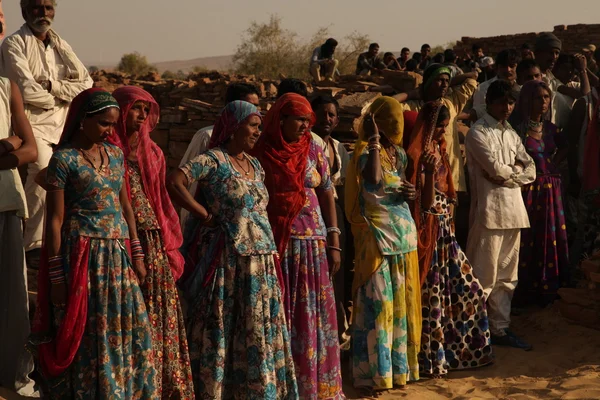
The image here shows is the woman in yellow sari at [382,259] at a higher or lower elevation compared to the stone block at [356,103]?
lower

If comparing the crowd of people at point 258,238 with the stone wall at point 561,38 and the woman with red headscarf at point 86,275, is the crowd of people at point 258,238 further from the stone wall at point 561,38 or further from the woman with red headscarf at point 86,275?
the stone wall at point 561,38

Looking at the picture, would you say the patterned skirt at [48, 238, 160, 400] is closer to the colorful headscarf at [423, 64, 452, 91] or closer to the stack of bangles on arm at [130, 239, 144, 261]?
the stack of bangles on arm at [130, 239, 144, 261]

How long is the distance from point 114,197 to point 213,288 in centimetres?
84

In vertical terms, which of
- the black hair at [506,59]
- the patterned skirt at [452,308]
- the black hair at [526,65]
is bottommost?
the patterned skirt at [452,308]

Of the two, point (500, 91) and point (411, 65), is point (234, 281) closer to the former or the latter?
point (500, 91)

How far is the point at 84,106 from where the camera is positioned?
3.99 metres

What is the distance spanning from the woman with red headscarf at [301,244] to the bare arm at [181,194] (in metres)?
0.57

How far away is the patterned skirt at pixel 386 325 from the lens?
543 centimetres

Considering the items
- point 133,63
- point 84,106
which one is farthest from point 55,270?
point 133,63

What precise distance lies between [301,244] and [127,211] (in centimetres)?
122

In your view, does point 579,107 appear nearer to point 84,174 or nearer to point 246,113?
point 246,113

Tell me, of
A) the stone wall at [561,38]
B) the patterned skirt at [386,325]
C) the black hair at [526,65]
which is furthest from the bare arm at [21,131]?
the stone wall at [561,38]

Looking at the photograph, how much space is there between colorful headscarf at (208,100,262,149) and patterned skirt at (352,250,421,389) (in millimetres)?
1490

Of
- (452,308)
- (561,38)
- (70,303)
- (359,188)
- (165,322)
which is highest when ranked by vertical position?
(561,38)
